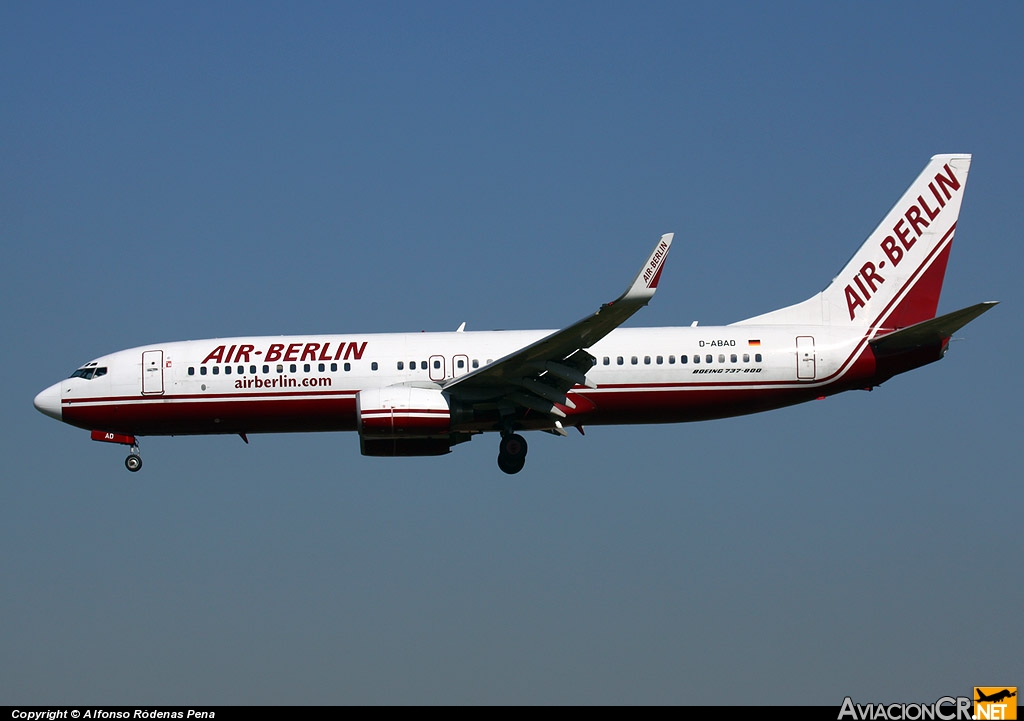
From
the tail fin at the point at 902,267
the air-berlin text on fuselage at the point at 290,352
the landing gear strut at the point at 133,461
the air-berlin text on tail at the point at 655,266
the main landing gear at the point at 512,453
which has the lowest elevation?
the main landing gear at the point at 512,453

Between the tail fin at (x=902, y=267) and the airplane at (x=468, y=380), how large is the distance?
10.3 inches

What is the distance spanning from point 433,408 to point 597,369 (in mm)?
4655

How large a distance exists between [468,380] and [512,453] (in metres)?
2.57

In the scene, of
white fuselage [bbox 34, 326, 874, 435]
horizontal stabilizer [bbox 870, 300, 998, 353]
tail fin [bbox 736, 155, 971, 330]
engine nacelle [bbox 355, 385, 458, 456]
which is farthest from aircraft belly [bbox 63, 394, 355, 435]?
horizontal stabilizer [bbox 870, 300, 998, 353]

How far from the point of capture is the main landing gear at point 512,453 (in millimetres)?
41375

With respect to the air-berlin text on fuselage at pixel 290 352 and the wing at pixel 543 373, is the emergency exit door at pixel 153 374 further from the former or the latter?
the wing at pixel 543 373

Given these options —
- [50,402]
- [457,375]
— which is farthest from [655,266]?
[50,402]

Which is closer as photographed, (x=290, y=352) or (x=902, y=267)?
(x=290, y=352)

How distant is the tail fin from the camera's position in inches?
1721

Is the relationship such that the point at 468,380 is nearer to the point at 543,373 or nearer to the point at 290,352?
the point at 543,373

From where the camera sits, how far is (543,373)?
132ft

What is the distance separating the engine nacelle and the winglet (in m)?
6.64

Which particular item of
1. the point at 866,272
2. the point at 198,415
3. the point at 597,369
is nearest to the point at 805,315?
the point at 866,272

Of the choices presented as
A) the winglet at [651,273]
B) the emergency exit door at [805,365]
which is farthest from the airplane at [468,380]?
the winglet at [651,273]
